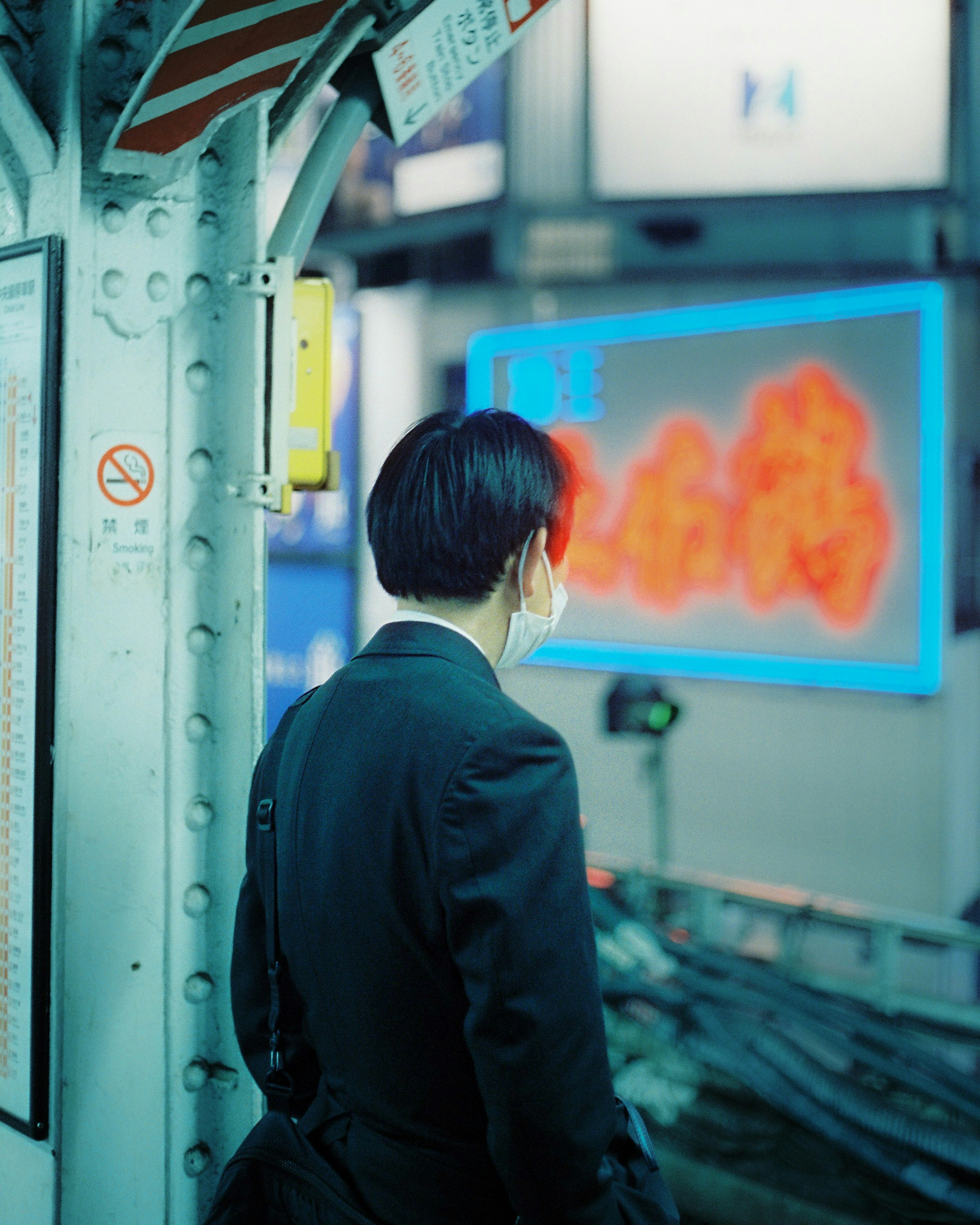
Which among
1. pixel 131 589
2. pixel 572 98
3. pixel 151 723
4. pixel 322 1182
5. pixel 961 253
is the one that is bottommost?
pixel 322 1182

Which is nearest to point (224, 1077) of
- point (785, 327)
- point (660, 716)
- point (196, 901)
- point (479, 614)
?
point (196, 901)

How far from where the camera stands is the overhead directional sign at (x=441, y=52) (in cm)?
A: 196

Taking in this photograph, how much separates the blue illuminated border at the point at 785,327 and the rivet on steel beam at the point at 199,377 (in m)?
2.66

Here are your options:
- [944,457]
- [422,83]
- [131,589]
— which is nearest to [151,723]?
[131,589]

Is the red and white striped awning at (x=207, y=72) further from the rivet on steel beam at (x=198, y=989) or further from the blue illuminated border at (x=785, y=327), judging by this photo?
the blue illuminated border at (x=785, y=327)

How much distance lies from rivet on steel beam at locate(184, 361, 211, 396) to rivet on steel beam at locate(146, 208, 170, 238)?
206 mm

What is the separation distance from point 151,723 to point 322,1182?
0.77 meters

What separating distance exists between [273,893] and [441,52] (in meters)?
1.42

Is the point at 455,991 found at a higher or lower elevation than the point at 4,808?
lower

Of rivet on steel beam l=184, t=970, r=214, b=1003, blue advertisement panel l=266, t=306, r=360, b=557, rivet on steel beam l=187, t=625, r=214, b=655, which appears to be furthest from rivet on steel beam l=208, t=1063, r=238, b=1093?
blue advertisement panel l=266, t=306, r=360, b=557

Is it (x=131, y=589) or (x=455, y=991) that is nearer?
(x=455, y=991)

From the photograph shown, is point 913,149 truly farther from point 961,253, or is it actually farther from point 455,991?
point 455,991

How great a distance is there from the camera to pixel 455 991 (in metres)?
1.40

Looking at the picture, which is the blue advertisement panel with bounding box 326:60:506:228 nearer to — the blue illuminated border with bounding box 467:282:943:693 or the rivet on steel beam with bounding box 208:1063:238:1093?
the blue illuminated border with bounding box 467:282:943:693
